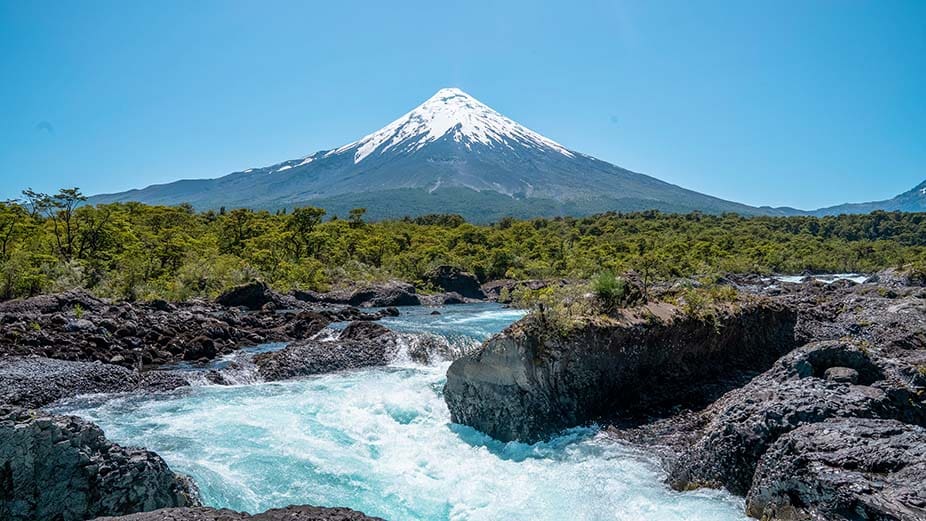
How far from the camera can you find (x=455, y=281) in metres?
40.0

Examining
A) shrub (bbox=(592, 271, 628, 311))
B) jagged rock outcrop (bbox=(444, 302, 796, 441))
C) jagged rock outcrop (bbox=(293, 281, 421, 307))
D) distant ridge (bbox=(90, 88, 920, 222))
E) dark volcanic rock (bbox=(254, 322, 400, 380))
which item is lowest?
jagged rock outcrop (bbox=(293, 281, 421, 307))

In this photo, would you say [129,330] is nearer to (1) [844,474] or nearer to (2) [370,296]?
(2) [370,296]

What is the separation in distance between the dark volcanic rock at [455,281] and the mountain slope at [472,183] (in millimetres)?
88775

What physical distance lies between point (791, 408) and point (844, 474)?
1470 millimetres

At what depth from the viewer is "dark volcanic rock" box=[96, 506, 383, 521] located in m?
3.52

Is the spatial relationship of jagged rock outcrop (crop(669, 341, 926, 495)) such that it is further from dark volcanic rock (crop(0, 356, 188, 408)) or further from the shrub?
dark volcanic rock (crop(0, 356, 188, 408))

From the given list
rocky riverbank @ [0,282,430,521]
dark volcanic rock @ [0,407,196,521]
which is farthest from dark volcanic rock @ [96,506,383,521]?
dark volcanic rock @ [0,407,196,521]

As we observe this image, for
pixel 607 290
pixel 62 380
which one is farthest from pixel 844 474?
pixel 62 380

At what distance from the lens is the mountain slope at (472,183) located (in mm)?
144375

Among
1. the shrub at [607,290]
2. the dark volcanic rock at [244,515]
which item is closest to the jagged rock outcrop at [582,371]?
the shrub at [607,290]

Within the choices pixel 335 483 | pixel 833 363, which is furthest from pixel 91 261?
pixel 833 363

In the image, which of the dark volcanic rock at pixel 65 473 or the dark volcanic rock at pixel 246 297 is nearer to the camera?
the dark volcanic rock at pixel 65 473

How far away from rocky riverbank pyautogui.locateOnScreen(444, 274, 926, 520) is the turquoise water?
440mm

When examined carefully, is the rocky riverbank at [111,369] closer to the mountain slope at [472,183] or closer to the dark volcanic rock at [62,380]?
the dark volcanic rock at [62,380]
